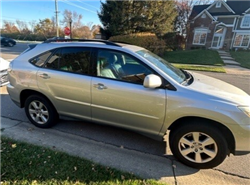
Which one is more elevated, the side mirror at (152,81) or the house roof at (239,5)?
the house roof at (239,5)

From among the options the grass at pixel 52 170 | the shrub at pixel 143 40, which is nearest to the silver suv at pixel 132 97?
the grass at pixel 52 170

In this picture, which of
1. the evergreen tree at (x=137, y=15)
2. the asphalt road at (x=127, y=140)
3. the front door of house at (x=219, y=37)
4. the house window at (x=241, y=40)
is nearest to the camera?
the asphalt road at (x=127, y=140)

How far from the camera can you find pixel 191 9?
2686 cm

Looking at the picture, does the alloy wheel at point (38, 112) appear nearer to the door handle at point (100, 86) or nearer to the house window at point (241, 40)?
the door handle at point (100, 86)

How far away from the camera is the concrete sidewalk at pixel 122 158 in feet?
7.61

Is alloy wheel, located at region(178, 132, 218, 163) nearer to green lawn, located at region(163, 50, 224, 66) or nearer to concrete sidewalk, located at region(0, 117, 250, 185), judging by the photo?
concrete sidewalk, located at region(0, 117, 250, 185)

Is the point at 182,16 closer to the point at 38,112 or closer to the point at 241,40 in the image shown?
the point at 241,40

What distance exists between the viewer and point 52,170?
2252 mm

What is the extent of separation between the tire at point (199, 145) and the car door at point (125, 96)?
0.34 metres

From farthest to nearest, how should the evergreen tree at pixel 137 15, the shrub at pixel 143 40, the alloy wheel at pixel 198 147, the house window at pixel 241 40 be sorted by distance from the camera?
the house window at pixel 241 40, the evergreen tree at pixel 137 15, the shrub at pixel 143 40, the alloy wheel at pixel 198 147

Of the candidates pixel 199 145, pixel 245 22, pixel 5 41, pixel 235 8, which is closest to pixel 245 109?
pixel 199 145

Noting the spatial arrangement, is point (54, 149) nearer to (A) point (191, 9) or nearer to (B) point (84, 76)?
(B) point (84, 76)

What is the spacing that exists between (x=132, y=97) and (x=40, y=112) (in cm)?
198

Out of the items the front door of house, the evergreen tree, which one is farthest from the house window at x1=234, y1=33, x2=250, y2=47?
the evergreen tree
